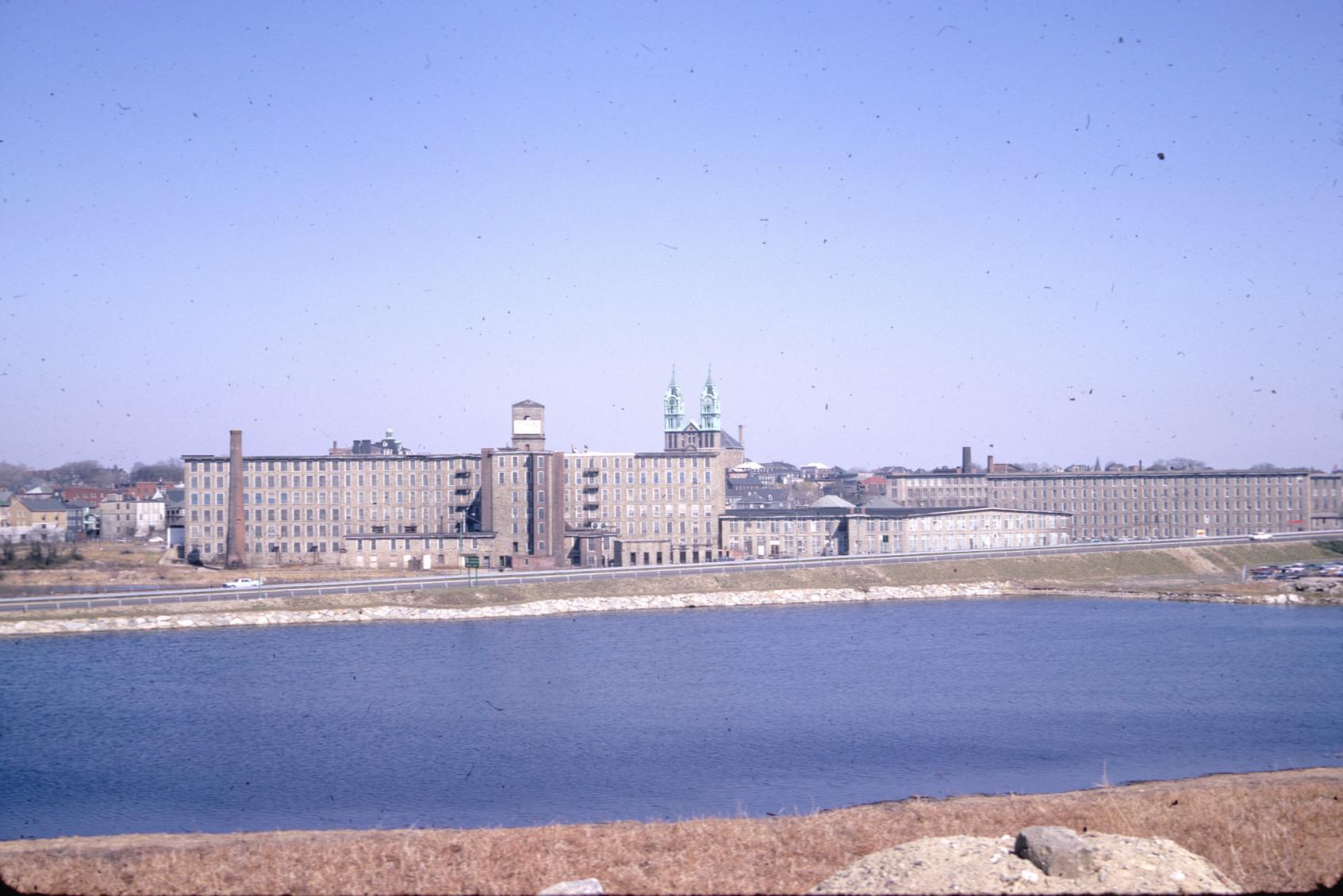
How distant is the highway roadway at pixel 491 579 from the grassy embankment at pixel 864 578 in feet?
2.38

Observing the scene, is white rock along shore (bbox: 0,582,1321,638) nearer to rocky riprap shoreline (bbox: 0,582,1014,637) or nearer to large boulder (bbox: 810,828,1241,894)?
rocky riprap shoreline (bbox: 0,582,1014,637)

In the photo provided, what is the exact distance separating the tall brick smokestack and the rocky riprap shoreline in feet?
60.9

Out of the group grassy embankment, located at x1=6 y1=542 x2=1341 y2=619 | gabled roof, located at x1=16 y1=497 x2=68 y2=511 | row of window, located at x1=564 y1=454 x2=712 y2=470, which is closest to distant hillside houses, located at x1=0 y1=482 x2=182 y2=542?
gabled roof, located at x1=16 y1=497 x2=68 y2=511

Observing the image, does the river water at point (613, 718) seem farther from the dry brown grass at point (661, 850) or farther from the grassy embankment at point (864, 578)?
the grassy embankment at point (864, 578)

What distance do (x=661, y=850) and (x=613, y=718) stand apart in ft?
44.9

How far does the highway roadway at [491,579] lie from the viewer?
159 feet

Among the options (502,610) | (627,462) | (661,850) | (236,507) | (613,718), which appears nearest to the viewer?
(661,850)

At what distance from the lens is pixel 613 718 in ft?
93.9

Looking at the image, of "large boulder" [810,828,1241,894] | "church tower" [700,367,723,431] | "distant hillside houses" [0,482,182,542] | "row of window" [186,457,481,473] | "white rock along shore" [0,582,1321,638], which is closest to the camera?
"large boulder" [810,828,1241,894]

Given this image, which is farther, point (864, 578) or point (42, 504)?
point (42, 504)

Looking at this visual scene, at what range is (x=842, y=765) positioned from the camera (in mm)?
23422

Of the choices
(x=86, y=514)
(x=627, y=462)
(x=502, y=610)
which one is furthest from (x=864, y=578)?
(x=86, y=514)

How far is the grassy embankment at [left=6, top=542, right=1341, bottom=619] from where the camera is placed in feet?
168

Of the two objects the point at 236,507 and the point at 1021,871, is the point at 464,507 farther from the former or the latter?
the point at 1021,871
